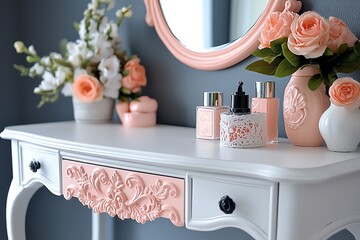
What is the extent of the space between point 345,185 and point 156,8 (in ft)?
2.91

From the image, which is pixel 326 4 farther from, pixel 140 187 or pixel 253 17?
pixel 140 187

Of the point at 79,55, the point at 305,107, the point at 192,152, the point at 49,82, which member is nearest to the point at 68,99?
the point at 49,82

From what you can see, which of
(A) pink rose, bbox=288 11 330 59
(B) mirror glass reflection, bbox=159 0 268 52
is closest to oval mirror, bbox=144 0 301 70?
(B) mirror glass reflection, bbox=159 0 268 52

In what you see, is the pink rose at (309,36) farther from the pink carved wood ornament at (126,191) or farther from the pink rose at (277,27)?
the pink carved wood ornament at (126,191)

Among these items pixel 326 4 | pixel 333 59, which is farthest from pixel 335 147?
pixel 326 4

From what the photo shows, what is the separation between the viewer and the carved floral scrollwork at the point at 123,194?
3.57 feet

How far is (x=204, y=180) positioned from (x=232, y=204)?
83 millimetres

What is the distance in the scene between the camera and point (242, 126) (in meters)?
1.06

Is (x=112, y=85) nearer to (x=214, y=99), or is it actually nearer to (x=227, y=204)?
(x=214, y=99)

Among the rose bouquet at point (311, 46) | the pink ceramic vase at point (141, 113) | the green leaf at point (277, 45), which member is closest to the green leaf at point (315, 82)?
the rose bouquet at point (311, 46)

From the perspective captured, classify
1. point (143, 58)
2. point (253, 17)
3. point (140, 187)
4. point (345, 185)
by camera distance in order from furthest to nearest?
point (143, 58), point (253, 17), point (140, 187), point (345, 185)

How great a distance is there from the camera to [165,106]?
1.60 metres

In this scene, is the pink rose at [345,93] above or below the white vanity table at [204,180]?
above

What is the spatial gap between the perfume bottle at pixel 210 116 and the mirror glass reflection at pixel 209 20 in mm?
246
